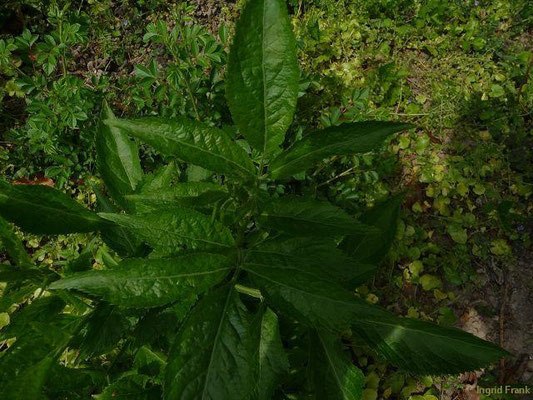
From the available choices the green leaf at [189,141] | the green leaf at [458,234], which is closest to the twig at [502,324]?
the green leaf at [458,234]

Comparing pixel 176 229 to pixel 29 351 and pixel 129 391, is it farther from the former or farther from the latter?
pixel 129 391

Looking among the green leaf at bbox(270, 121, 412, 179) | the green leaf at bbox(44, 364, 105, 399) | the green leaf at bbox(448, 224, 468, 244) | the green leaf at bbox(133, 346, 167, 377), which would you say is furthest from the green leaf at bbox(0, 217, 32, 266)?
the green leaf at bbox(448, 224, 468, 244)

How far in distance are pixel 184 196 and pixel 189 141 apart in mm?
235

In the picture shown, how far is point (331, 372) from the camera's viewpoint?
4.63 feet

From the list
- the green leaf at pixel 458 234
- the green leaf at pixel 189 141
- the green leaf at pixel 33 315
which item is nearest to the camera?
the green leaf at pixel 189 141

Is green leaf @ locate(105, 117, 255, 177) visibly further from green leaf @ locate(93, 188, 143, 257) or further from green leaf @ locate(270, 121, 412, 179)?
green leaf @ locate(93, 188, 143, 257)

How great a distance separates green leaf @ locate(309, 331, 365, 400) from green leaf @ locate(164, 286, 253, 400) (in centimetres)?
53

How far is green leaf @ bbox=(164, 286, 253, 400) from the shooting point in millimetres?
882

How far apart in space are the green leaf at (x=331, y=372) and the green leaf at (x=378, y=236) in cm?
43

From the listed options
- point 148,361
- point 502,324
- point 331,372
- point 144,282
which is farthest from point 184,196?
point 502,324

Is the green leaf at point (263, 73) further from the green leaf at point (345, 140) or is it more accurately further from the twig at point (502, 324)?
the twig at point (502, 324)

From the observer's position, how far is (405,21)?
3600mm

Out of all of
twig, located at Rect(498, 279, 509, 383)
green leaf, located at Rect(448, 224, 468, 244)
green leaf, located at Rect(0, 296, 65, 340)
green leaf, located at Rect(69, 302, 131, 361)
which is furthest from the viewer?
green leaf, located at Rect(448, 224, 468, 244)

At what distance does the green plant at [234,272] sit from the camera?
3.09ft
